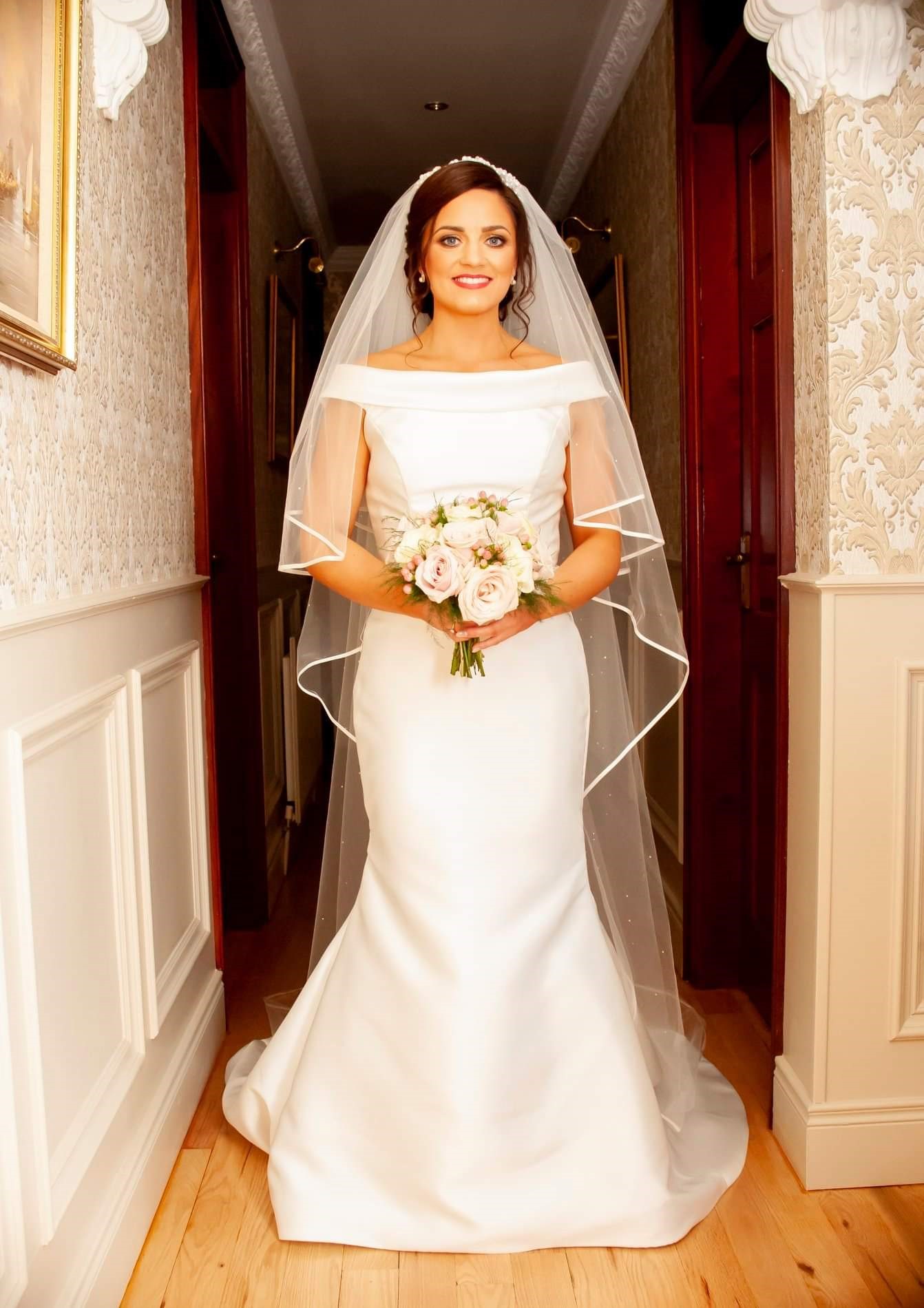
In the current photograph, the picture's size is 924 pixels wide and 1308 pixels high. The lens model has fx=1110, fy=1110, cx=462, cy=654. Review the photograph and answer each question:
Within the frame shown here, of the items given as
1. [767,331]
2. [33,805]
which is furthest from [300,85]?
[33,805]

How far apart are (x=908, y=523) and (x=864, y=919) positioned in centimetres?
76

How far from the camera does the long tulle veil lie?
2.20 meters

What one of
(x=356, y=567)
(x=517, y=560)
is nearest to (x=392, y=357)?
(x=356, y=567)

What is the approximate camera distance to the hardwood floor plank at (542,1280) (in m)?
1.83

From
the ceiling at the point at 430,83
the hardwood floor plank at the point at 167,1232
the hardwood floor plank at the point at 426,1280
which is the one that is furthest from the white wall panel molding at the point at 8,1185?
the ceiling at the point at 430,83

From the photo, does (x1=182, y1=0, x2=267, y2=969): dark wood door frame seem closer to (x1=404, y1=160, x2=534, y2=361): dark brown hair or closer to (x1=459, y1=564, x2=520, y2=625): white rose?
(x1=404, y1=160, x2=534, y2=361): dark brown hair

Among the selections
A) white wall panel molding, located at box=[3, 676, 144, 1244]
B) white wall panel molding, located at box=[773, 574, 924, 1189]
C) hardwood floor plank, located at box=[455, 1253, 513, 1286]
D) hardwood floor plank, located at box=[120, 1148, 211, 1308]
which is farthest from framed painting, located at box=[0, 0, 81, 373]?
hardwood floor plank, located at box=[455, 1253, 513, 1286]

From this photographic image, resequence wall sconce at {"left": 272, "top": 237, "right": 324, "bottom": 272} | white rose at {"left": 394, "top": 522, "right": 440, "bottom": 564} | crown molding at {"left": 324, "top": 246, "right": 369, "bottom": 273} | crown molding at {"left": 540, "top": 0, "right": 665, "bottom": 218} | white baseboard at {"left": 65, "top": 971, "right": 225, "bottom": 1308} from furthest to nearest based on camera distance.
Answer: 1. crown molding at {"left": 324, "top": 246, "right": 369, "bottom": 273}
2. wall sconce at {"left": 272, "top": 237, "right": 324, "bottom": 272}
3. crown molding at {"left": 540, "top": 0, "right": 665, "bottom": 218}
4. white rose at {"left": 394, "top": 522, "right": 440, "bottom": 564}
5. white baseboard at {"left": 65, "top": 971, "right": 225, "bottom": 1308}

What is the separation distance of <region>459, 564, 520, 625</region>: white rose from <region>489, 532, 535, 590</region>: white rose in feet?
0.06

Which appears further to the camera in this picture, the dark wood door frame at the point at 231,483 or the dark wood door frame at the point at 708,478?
the dark wood door frame at the point at 231,483

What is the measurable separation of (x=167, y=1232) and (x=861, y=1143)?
1.33 metres

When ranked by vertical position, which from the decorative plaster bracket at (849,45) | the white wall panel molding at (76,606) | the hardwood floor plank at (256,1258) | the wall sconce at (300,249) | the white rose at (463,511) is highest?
the wall sconce at (300,249)

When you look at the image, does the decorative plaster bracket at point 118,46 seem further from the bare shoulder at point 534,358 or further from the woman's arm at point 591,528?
the woman's arm at point 591,528

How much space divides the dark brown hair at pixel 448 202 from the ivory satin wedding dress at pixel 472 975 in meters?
0.24
